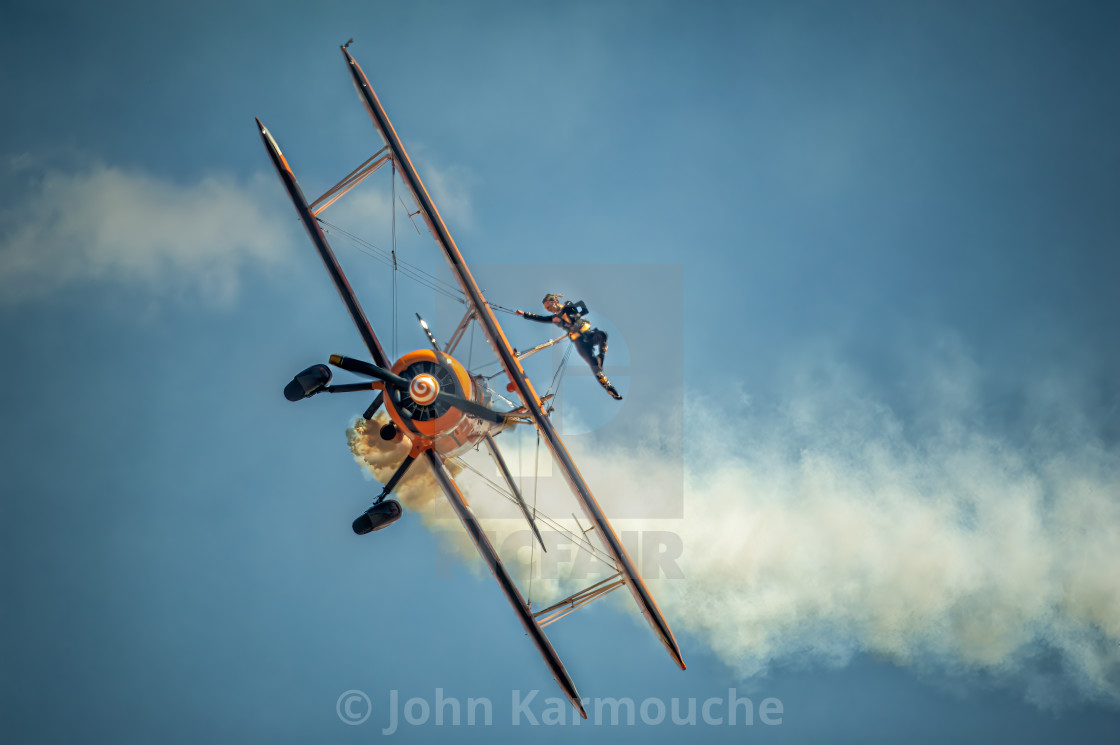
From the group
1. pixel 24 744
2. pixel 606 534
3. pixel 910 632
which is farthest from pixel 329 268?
pixel 24 744

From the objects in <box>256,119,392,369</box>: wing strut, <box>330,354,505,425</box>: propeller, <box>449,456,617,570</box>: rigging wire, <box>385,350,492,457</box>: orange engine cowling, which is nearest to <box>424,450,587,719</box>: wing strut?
<box>449,456,617,570</box>: rigging wire

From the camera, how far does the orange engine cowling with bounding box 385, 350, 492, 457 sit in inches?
581

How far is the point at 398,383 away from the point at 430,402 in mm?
794

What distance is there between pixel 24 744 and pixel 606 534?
39.3 meters

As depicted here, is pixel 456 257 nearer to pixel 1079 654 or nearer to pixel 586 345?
pixel 586 345

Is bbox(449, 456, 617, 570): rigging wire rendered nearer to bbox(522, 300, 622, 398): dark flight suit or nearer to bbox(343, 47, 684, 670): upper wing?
bbox(343, 47, 684, 670): upper wing

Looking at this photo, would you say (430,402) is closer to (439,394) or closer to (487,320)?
(439,394)

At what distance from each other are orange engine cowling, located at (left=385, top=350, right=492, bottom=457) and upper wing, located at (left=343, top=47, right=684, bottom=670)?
123cm

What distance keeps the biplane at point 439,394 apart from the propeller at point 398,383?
0.02 meters

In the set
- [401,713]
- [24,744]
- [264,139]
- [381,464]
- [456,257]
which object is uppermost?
[264,139]

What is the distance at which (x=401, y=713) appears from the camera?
34094mm

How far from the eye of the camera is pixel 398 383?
14.6 m

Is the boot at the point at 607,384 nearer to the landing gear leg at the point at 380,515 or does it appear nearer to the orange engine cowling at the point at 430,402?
the orange engine cowling at the point at 430,402

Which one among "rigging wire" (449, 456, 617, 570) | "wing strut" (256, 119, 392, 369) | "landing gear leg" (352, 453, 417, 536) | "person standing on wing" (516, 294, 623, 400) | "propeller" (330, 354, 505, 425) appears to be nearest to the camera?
"propeller" (330, 354, 505, 425)
